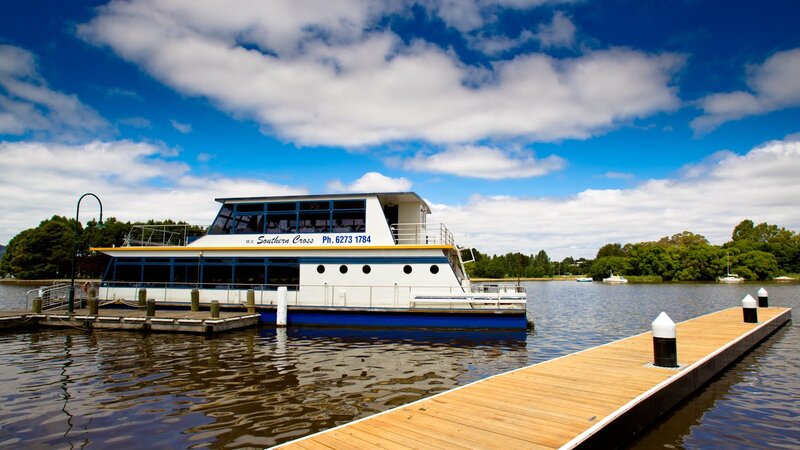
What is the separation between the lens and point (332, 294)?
19422 millimetres

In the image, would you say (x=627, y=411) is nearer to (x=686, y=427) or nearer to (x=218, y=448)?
(x=686, y=427)

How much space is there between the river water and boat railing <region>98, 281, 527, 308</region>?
51.8 inches

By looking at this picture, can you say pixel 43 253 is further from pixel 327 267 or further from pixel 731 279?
pixel 731 279

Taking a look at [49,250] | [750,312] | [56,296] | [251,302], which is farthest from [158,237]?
[49,250]

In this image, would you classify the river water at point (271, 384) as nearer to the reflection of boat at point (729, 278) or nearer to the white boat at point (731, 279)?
the white boat at point (731, 279)

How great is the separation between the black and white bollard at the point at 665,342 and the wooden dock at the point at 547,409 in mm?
263

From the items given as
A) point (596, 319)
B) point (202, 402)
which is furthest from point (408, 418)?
point (596, 319)

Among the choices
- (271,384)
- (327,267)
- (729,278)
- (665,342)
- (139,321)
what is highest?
(327,267)

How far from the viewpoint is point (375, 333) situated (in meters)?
17.8

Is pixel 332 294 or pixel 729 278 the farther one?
pixel 729 278

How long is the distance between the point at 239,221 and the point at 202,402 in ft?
43.6

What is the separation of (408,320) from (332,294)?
12.1 ft

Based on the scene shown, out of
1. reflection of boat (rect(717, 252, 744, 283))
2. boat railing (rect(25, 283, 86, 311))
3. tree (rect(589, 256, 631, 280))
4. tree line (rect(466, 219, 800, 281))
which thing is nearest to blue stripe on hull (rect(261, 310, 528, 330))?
boat railing (rect(25, 283, 86, 311))

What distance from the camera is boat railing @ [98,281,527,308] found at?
17.8 m
